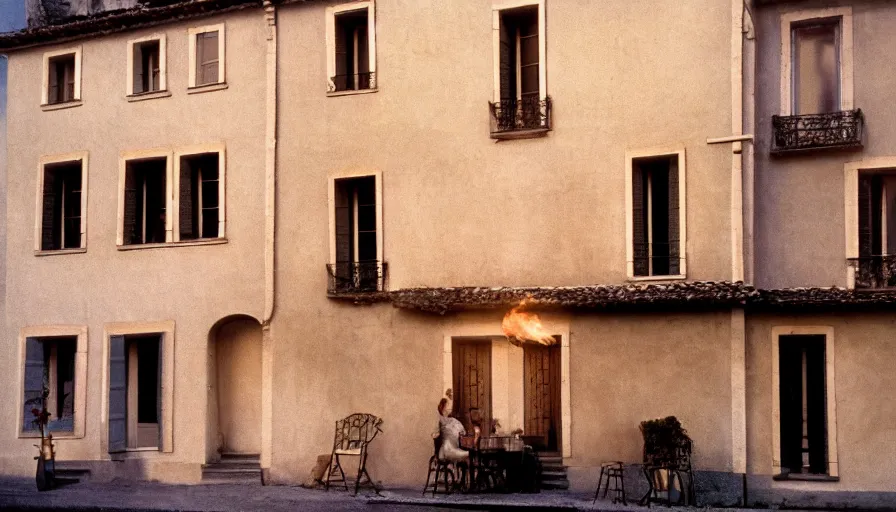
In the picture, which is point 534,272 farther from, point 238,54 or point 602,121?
point 238,54

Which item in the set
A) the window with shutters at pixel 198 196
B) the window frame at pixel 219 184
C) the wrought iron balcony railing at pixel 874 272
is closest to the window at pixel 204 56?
the window frame at pixel 219 184

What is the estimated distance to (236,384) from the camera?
23547mm

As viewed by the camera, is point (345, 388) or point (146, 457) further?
point (146, 457)

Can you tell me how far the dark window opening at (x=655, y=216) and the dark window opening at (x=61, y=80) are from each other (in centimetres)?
1137

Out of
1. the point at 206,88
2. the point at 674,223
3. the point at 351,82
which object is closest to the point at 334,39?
the point at 351,82

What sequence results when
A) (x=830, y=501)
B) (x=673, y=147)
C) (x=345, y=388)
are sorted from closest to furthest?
1. (x=830, y=501)
2. (x=673, y=147)
3. (x=345, y=388)

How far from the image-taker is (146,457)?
23.5 meters

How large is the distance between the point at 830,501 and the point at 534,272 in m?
5.55

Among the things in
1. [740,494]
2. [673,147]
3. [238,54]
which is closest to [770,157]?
[673,147]

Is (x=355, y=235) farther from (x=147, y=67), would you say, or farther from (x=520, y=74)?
(x=147, y=67)

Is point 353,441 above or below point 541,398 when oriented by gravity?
below

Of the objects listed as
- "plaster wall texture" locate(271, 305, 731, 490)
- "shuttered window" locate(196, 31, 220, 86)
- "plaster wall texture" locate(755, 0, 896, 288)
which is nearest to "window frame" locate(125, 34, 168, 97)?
"shuttered window" locate(196, 31, 220, 86)

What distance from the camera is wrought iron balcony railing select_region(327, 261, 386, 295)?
2197 cm

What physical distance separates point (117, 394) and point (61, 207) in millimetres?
4033
